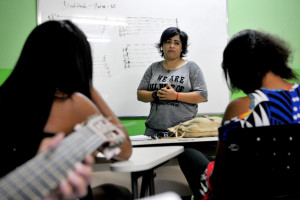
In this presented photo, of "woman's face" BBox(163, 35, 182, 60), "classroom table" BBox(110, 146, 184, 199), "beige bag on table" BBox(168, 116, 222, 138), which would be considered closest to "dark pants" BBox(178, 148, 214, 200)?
"classroom table" BBox(110, 146, 184, 199)

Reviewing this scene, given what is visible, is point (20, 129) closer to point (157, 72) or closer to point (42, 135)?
point (42, 135)

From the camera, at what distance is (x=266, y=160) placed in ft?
3.17

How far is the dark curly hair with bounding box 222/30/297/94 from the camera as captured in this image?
3.86ft

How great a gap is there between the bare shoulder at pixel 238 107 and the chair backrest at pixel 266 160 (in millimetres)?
120

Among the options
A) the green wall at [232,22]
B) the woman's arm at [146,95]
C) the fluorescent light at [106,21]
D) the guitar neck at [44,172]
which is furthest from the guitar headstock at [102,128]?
the fluorescent light at [106,21]

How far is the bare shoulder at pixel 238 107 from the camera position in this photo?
3.54ft

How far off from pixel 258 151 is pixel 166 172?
2.76 feet

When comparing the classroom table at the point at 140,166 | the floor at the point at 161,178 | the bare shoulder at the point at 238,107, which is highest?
the bare shoulder at the point at 238,107

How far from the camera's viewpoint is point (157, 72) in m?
2.70

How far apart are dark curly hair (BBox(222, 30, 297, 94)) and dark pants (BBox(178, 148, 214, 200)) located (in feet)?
1.31

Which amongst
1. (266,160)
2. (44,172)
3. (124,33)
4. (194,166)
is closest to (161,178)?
(194,166)

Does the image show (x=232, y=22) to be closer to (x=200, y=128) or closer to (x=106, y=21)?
(x=106, y=21)

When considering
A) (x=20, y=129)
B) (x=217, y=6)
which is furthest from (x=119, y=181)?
(x=217, y=6)

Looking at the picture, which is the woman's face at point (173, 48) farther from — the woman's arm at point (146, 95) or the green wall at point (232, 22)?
the green wall at point (232, 22)
